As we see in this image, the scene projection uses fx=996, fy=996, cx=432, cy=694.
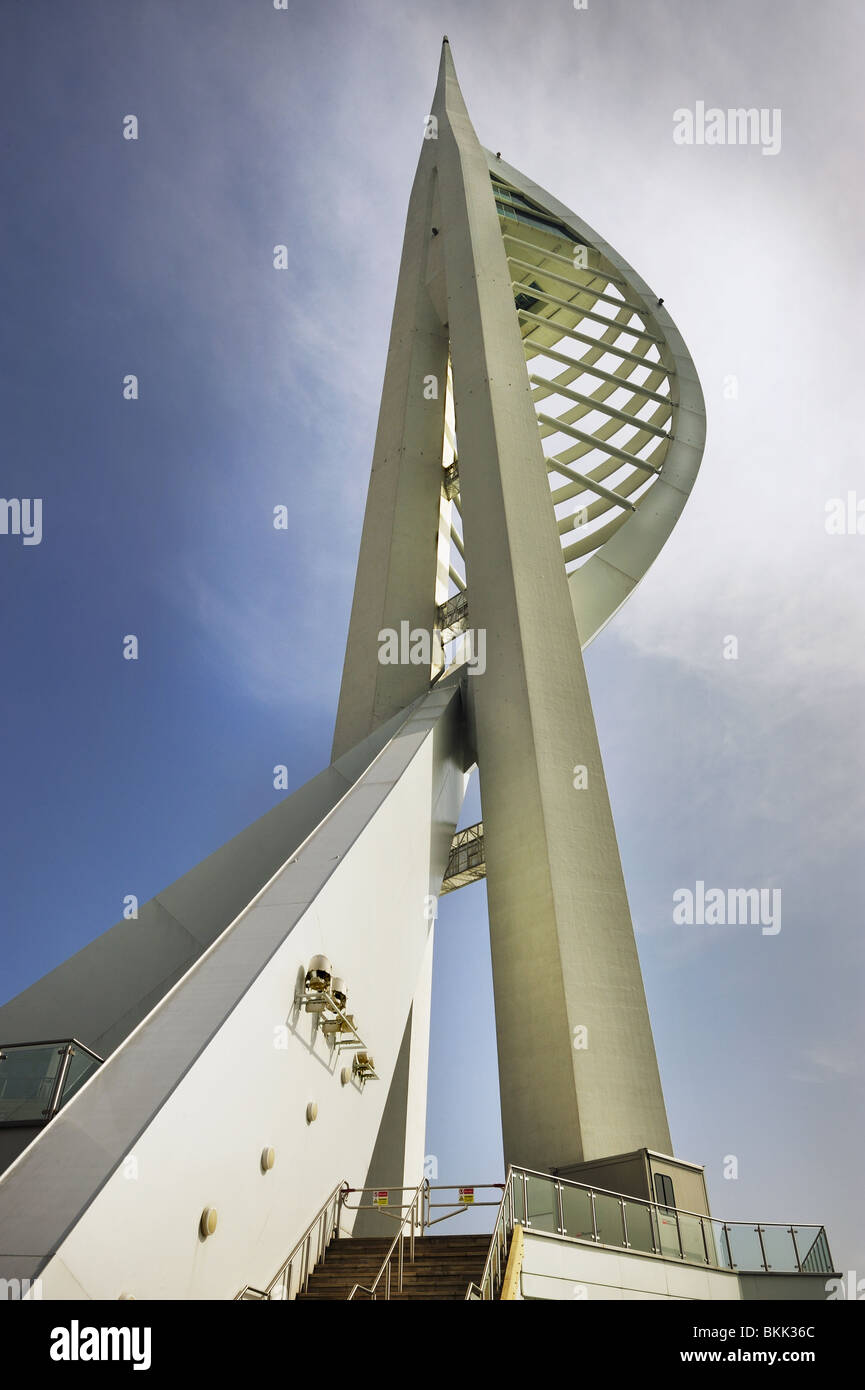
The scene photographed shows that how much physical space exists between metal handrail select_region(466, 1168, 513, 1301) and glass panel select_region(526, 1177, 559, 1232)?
19 cm

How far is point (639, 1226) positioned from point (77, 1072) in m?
3.88

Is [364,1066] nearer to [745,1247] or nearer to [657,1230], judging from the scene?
[657,1230]

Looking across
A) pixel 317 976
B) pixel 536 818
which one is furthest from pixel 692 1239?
pixel 536 818

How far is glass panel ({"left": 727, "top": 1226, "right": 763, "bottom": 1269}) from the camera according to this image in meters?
7.26

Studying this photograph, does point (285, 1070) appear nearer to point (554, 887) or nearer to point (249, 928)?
point (249, 928)

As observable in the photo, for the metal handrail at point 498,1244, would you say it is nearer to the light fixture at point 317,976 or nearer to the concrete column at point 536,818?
the light fixture at point 317,976

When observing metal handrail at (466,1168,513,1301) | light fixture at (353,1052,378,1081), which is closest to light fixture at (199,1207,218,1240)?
metal handrail at (466,1168,513,1301)

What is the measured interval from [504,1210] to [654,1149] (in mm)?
3092

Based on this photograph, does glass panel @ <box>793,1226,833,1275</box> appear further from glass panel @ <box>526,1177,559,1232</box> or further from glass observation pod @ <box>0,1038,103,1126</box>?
glass observation pod @ <box>0,1038,103,1126</box>

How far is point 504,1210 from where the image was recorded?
5.91 m

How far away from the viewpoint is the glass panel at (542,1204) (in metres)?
6.13

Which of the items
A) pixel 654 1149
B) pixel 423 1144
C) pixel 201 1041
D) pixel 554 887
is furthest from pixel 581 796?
pixel 201 1041

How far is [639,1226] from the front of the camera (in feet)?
21.9

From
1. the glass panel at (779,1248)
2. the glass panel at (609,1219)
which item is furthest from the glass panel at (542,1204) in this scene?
the glass panel at (779,1248)
